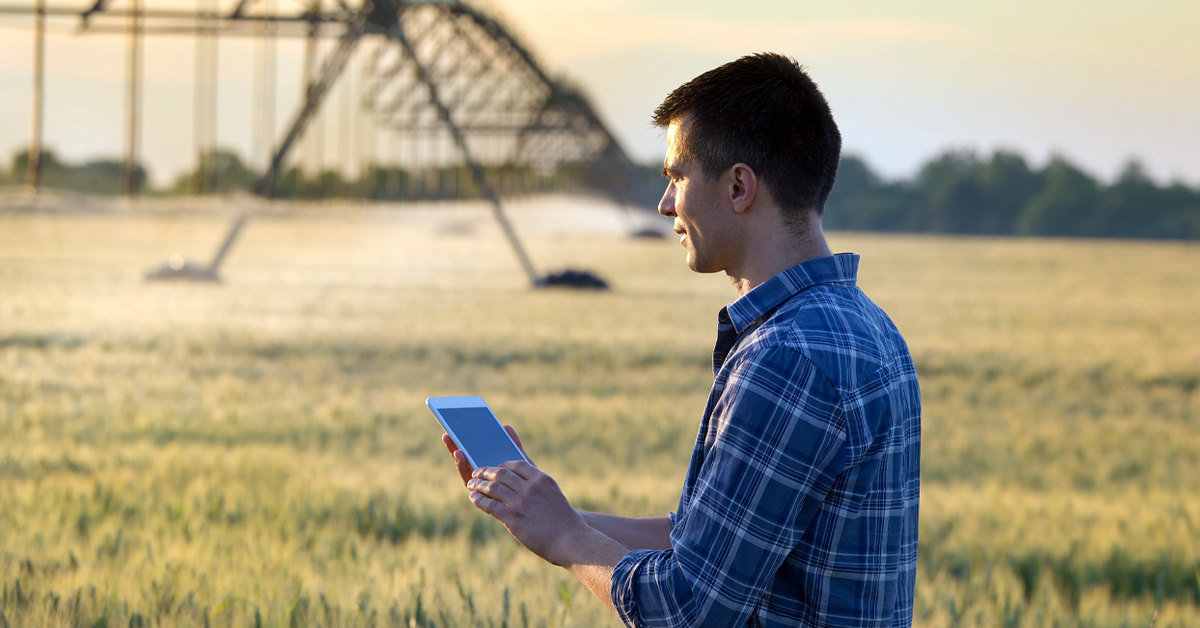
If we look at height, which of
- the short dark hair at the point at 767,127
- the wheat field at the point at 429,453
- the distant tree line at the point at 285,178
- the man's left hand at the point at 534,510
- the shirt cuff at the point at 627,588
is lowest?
→ the wheat field at the point at 429,453

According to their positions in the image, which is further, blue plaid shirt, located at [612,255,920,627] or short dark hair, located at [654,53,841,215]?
short dark hair, located at [654,53,841,215]

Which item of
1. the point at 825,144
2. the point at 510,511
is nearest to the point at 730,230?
the point at 825,144

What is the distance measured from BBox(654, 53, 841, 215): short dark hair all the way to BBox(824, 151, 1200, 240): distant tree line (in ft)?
404

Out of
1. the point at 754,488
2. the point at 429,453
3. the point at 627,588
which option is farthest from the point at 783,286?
the point at 429,453

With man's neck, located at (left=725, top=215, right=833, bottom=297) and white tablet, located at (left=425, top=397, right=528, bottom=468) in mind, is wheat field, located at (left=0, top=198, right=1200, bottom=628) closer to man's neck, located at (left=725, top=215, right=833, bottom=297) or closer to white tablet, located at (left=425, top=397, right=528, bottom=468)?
white tablet, located at (left=425, top=397, right=528, bottom=468)

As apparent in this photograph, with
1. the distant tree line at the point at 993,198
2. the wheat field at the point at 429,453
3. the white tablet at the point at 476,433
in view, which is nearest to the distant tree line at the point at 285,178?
the distant tree line at the point at 993,198

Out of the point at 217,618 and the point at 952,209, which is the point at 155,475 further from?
the point at 952,209

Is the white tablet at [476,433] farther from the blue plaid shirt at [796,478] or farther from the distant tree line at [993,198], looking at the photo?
the distant tree line at [993,198]

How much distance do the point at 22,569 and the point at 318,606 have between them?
4.07 ft

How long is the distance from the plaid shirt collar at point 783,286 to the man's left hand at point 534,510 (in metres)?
0.50

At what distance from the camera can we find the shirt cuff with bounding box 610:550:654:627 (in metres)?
1.97

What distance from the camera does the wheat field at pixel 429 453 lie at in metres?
4.17

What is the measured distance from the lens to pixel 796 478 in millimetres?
1854

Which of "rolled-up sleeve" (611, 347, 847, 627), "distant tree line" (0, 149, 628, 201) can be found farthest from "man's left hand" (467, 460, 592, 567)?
"distant tree line" (0, 149, 628, 201)
